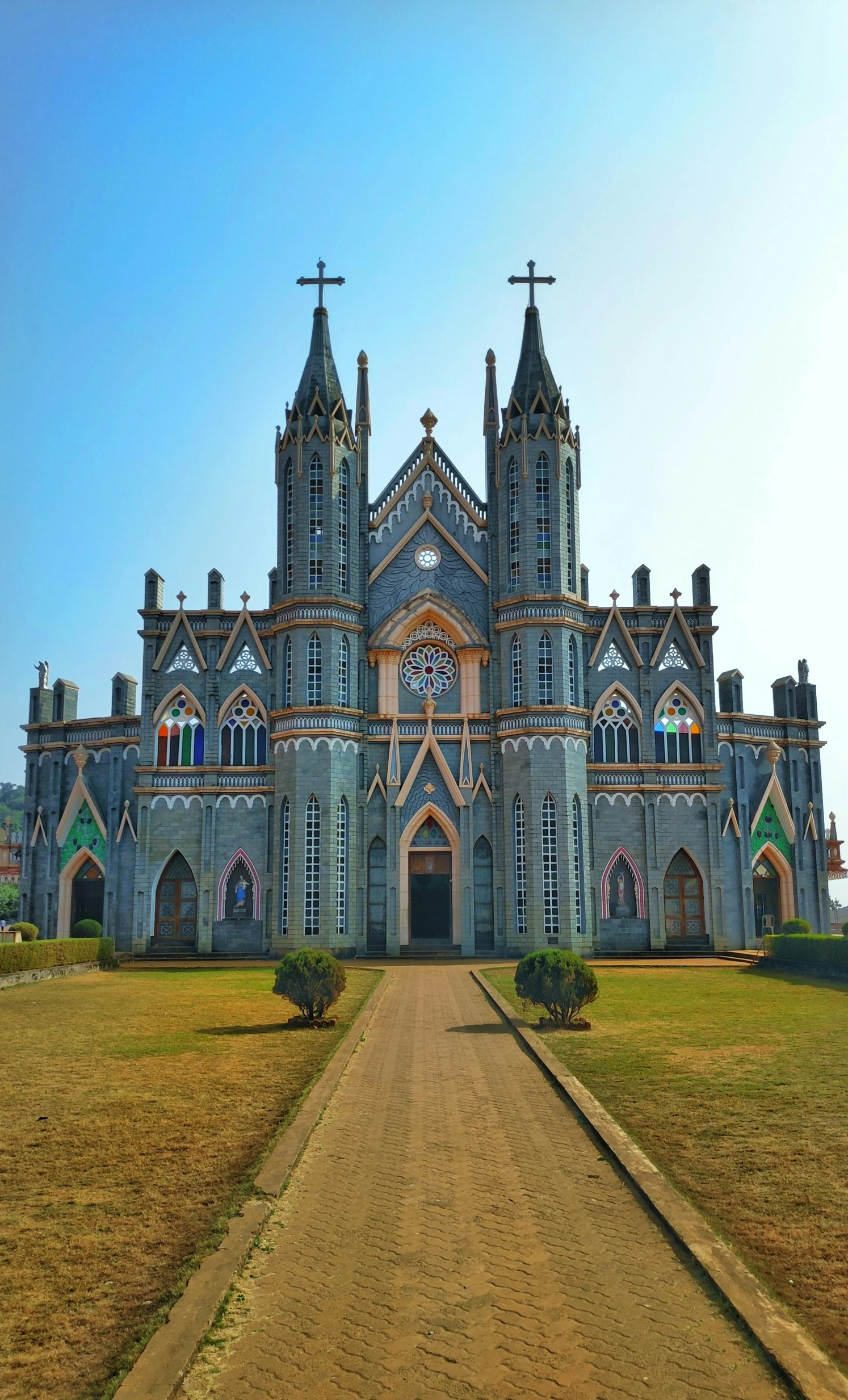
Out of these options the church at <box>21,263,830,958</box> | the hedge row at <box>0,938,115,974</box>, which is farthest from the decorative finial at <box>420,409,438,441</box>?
the hedge row at <box>0,938,115,974</box>

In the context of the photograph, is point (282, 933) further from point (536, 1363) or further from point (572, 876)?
point (536, 1363)

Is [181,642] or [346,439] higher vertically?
[346,439]

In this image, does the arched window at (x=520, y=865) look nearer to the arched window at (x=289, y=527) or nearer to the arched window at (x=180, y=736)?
the arched window at (x=289, y=527)

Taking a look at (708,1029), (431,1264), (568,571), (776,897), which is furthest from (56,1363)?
(776,897)

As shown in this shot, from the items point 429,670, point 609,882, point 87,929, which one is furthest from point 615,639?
point 87,929

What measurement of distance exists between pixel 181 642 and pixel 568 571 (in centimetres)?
1646

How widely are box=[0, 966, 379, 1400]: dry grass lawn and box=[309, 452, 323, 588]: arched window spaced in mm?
24104

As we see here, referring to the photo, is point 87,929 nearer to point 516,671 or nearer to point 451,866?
point 451,866

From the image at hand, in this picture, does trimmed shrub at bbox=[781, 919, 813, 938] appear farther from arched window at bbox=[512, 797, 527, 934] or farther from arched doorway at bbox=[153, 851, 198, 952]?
arched doorway at bbox=[153, 851, 198, 952]

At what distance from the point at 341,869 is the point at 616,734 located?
12.8 metres

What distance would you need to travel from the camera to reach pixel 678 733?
4450 centimetres

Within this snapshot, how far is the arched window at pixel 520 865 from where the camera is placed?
133 feet

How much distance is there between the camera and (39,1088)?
13.3 meters

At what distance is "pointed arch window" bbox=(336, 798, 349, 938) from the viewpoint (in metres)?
40.5
